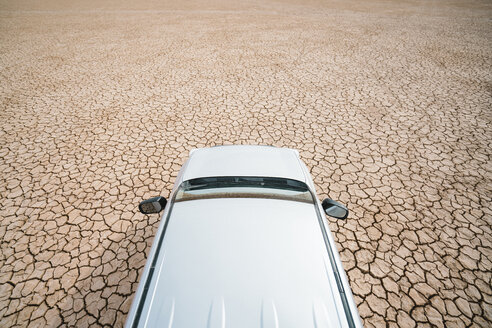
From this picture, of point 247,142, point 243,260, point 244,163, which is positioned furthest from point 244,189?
point 247,142

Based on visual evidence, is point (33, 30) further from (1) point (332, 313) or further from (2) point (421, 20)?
(2) point (421, 20)

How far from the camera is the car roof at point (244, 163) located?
6.78 feet

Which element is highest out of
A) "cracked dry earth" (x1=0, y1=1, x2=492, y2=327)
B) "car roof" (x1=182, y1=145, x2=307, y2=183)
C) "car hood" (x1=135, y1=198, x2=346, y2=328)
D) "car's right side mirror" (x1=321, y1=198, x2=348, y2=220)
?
"car roof" (x1=182, y1=145, x2=307, y2=183)

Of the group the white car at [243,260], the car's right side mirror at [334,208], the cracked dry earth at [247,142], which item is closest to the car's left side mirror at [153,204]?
the white car at [243,260]

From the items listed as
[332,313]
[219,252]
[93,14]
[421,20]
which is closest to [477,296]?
[332,313]

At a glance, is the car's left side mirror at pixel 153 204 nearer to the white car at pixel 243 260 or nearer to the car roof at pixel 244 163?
the white car at pixel 243 260

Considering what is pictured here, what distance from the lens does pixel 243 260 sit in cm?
146

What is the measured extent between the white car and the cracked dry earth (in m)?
1.57

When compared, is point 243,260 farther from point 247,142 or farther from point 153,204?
point 247,142

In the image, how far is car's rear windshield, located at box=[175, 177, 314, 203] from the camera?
184cm

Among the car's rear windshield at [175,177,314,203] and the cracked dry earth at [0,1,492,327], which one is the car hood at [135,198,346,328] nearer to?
the car's rear windshield at [175,177,314,203]

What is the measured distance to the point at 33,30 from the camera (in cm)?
1168

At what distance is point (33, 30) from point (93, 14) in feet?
16.0

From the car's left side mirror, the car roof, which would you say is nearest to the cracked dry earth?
the car's left side mirror
